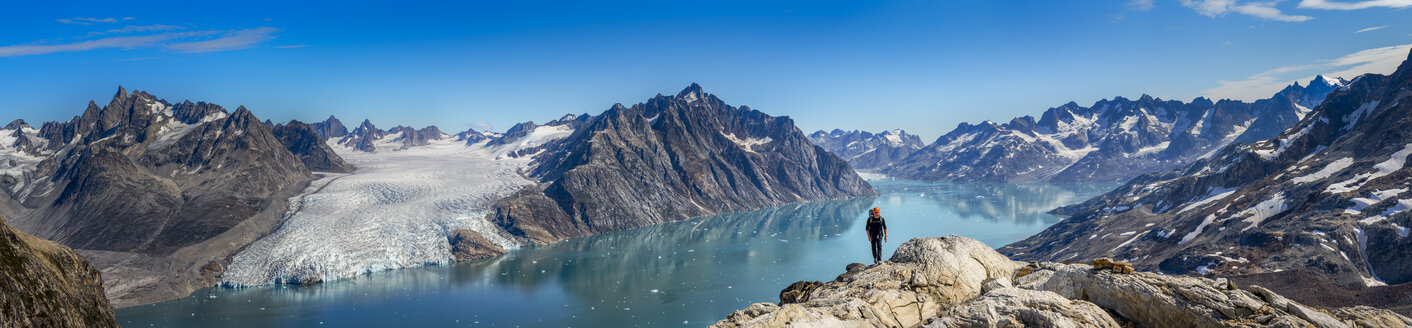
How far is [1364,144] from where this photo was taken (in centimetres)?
11081

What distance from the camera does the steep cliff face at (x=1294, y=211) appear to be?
247 feet

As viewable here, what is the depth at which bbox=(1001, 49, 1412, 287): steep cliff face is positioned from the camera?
247 feet

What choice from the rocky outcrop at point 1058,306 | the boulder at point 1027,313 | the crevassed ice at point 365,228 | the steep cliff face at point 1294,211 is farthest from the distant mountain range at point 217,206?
the boulder at point 1027,313

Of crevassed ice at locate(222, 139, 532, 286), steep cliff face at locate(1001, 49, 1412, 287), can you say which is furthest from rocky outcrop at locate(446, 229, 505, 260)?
steep cliff face at locate(1001, 49, 1412, 287)

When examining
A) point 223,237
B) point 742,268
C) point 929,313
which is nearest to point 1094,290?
point 929,313

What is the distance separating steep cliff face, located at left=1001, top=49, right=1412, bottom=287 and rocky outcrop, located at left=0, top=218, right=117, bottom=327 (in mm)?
107620

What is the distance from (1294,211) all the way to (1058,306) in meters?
109

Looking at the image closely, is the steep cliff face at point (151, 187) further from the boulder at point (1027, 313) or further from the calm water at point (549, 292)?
the boulder at point (1027, 313)

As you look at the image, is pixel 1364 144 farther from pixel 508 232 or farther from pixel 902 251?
pixel 508 232

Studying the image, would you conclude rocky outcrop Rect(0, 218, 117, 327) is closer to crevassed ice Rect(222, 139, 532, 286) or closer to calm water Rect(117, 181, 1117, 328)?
calm water Rect(117, 181, 1117, 328)

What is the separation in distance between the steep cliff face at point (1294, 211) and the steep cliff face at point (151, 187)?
159593mm

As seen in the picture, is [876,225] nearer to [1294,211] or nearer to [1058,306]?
[1058,306]

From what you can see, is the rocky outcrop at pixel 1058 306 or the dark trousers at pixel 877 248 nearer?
the rocky outcrop at pixel 1058 306

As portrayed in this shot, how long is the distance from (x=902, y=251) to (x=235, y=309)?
111m
